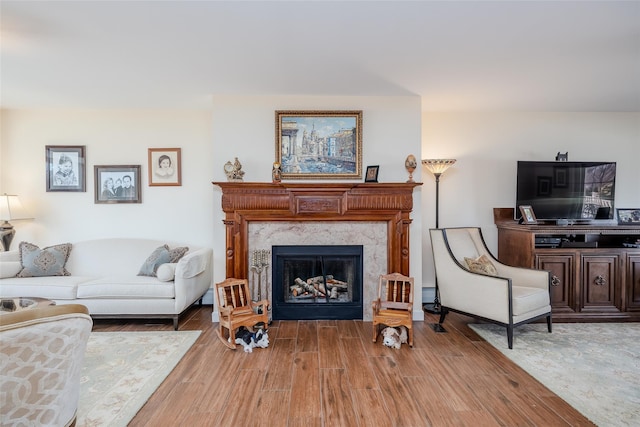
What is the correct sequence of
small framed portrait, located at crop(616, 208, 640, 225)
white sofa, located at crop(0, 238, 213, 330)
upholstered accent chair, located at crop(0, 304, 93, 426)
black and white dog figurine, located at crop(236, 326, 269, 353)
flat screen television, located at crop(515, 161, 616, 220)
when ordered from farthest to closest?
1. small framed portrait, located at crop(616, 208, 640, 225)
2. flat screen television, located at crop(515, 161, 616, 220)
3. white sofa, located at crop(0, 238, 213, 330)
4. black and white dog figurine, located at crop(236, 326, 269, 353)
5. upholstered accent chair, located at crop(0, 304, 93, 426)

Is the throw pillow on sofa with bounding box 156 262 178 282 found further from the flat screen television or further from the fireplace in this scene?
the flat screen television

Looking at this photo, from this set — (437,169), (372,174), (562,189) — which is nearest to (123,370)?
(372,174)

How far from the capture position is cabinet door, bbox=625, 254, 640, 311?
3424mm

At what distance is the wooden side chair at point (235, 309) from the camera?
9.38 feet

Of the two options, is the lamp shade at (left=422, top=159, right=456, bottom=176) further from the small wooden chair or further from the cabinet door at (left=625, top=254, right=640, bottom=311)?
the cabinet door at (left=625, top=254, right=640, bottom=311)

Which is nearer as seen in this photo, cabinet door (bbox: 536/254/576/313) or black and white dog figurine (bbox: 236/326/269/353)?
black and white dog figurine (bbox: 236/326/269/353)

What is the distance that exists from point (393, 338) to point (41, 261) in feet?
12.9

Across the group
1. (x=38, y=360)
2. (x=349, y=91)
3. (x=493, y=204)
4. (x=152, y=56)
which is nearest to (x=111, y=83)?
(x=152, y=56)

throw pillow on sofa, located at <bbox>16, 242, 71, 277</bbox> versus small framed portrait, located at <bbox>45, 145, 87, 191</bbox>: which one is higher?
small framed portrait, located at <bbox>45, 145, 87, 191</bbox>

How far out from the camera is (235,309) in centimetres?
294

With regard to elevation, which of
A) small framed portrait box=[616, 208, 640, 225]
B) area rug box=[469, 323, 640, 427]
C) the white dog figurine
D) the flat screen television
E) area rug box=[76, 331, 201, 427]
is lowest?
area rug box=[469, 323, 640, 427]

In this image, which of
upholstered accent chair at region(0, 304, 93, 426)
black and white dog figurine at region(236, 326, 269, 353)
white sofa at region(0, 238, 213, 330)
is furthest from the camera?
white sofa at region(0, 238, 213, 330)

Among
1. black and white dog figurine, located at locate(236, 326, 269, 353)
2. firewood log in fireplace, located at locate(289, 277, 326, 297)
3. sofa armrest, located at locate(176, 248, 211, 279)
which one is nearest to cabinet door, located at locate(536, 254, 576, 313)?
firewood log in fireplace, located at locate(289, 277, 326, 297)

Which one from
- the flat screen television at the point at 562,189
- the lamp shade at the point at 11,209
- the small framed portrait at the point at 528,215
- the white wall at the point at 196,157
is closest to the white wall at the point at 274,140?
the white wall at the point at 196,157
